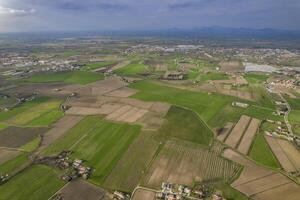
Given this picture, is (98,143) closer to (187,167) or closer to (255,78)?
(187,167)

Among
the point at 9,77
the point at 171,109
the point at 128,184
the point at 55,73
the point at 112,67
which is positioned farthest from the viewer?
the point at 112,67

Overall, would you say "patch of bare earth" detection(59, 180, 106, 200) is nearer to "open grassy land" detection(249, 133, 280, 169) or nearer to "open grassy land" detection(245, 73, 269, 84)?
"open grassy land" detection(249, 133, 280, 169)

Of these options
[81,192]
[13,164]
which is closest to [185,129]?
[81,192]

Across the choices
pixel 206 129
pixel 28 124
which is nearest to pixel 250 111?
pixel 206 129

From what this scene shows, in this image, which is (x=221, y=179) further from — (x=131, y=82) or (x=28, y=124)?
(x=131, y=82)

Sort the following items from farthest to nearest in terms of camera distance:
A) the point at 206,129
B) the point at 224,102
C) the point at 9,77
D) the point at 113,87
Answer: the point at 9,77 < the point at 113,87 < the point at 224,102 < the point at 206,129

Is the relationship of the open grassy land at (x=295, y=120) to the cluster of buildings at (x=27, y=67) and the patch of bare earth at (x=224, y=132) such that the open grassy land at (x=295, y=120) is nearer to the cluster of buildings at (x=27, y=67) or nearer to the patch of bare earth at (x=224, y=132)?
the patch of bare earth at (x=224, y=132)
